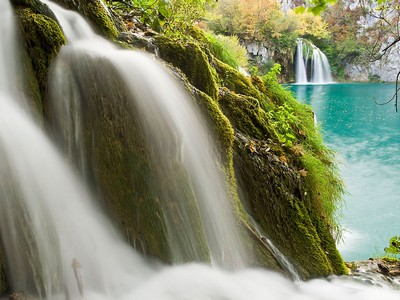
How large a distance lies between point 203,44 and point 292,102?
162cm

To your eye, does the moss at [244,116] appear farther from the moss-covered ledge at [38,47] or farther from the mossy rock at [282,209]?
the moss-covered ledge at [38,47]

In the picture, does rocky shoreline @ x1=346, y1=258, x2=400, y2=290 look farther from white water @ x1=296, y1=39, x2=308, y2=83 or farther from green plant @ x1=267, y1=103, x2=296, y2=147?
white water @ x1=296, y1=39, x2=308, y2=83

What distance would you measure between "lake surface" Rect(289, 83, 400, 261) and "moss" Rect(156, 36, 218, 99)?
1.53 metres

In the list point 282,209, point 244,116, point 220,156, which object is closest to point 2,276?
point 220,156

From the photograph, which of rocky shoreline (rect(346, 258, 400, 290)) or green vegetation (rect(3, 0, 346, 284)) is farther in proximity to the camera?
rocky shoreline (rect(346, 258, 400, 290))

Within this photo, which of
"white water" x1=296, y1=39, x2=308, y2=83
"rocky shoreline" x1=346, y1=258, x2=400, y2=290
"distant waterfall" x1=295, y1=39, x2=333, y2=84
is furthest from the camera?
"distant waterfall" x1=295, y1=39, x2=333, y2=84

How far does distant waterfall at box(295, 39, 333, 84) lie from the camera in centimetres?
3197

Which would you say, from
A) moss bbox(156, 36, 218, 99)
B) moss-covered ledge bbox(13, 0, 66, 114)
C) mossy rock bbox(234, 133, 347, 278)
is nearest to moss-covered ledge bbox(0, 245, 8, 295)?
moss-covered ledge bbox(13, 0, 66, 114)

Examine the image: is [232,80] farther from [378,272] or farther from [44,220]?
[44,220]

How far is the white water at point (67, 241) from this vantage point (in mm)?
2107

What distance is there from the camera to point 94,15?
3.46 metres

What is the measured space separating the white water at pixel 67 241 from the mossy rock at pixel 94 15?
95cm

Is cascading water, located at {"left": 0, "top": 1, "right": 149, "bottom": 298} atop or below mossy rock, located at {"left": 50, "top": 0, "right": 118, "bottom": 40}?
below

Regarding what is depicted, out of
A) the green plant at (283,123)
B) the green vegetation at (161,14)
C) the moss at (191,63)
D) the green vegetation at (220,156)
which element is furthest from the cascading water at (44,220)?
the green plant at (283,123)
